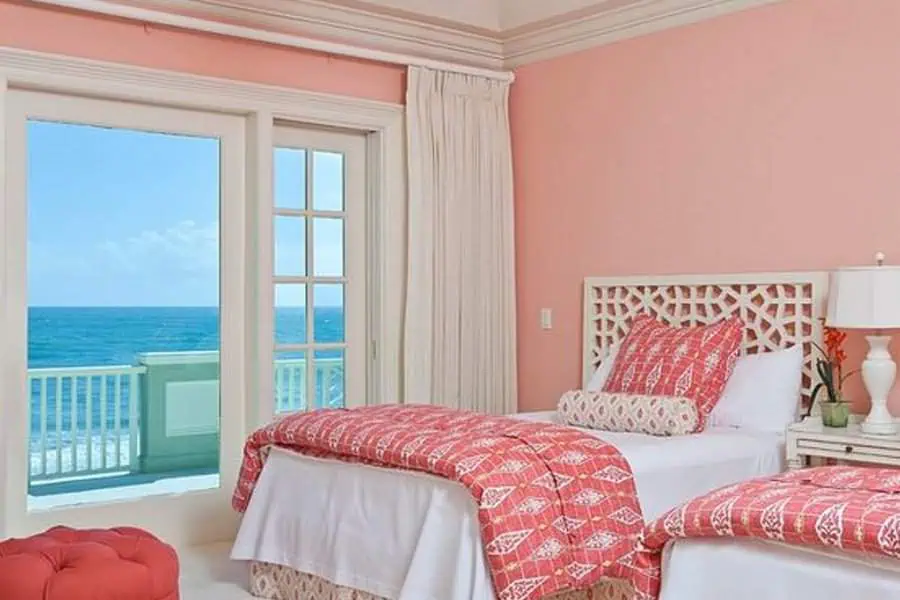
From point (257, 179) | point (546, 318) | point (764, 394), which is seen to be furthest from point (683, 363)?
point (257, 179)

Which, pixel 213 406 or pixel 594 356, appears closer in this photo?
pixel 213 406

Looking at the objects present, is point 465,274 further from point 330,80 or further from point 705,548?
point 705,548

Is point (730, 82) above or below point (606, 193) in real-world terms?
above

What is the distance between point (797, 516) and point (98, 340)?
10.9ft

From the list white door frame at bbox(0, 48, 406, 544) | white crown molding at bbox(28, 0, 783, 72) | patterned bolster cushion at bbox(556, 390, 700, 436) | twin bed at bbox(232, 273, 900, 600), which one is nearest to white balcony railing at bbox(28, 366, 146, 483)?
white door frame at bbox(0, 48, 406, 544)

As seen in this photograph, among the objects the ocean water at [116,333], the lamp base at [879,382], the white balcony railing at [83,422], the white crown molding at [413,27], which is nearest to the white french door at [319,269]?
the ocean water at [116,333]

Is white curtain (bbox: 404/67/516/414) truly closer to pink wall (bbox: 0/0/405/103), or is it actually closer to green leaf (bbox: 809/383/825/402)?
pink wall (bbox: 0/0/405/103)

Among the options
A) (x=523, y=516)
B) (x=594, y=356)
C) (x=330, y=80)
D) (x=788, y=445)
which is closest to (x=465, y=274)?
(x=594, y=356)

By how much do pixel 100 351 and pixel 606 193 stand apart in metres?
2.53

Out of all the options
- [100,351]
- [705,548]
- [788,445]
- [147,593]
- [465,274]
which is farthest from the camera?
[465,274]

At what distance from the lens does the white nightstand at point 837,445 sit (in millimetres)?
3812

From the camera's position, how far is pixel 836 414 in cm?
409

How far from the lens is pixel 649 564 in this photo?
276 centimetres

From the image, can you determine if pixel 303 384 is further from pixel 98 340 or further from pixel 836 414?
pixel 836 414
